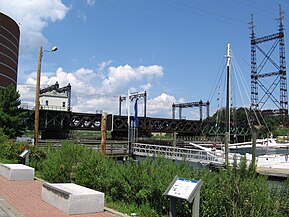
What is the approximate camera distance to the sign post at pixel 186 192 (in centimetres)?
709

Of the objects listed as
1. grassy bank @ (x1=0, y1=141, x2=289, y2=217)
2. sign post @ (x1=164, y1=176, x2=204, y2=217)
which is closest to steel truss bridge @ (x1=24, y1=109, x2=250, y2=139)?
grassy bank @ (x1=0, y1=141, x2=289, y2=217)

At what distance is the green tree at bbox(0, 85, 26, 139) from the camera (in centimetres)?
3550

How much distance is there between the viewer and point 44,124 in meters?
71.6

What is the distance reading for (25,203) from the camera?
1004cm

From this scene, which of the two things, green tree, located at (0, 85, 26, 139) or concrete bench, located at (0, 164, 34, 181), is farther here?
green tree, located at (0, 85, 26, 139)

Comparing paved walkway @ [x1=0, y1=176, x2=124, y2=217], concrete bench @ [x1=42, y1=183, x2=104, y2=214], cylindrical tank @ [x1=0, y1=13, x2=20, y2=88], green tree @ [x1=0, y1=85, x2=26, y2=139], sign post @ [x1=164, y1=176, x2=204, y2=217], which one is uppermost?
cylindrical tank @ [x1=0, y1=13, x2=20, y2=88]

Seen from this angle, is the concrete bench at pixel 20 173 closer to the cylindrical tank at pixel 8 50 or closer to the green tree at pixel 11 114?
the green tree at pixel 11 114

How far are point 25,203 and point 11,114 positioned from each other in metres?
29.0

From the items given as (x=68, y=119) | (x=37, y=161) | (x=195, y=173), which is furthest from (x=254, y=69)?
(x=195, y=173)

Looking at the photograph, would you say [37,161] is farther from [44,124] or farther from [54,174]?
[44,124]

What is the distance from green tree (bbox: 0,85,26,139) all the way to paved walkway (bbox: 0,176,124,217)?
23050 millimetres

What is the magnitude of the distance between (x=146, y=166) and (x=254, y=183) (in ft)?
10.8

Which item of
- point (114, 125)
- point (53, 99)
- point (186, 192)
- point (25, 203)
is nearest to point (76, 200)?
point (25, 203)

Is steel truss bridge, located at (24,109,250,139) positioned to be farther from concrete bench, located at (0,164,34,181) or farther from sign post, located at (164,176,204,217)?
sign post, located at (164,176,204,217)
